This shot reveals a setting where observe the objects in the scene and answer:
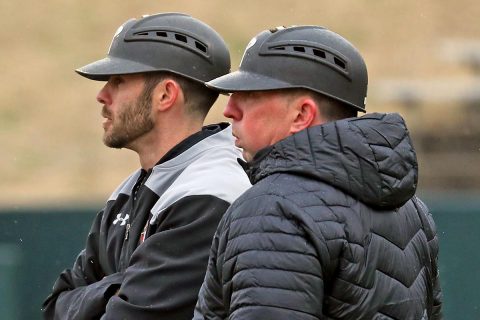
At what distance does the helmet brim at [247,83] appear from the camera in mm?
3357

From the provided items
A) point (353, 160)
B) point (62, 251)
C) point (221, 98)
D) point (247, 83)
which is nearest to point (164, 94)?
point (247, 83)

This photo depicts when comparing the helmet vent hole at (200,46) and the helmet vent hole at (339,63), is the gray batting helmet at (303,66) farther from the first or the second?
the helmet vent hole at (200,46)

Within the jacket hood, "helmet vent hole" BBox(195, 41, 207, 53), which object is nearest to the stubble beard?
"helmet vent hole" BBox(195, 41, 207, 53)

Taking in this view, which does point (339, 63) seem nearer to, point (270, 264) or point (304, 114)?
point (304, 114)

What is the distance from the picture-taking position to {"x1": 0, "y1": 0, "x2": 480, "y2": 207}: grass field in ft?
62.5

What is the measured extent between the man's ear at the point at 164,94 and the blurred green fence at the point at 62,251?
408cm

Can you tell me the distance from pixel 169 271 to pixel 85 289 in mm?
447

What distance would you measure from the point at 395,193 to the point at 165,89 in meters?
1.40

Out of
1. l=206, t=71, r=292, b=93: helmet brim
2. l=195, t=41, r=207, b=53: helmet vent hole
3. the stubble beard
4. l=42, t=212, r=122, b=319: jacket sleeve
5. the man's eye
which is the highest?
l=195, t=41, r=207, b=53: helmet vent hole

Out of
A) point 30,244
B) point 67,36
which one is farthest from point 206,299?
point 67,36

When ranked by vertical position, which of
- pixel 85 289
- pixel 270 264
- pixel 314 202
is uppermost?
pixel 314 202

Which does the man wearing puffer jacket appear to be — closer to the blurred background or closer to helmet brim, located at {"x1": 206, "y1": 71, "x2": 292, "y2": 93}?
helmet brim, located at {"x1": 206, "y1": 71, "x2": 292, "y2": 93}

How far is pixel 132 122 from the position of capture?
4.33 meters

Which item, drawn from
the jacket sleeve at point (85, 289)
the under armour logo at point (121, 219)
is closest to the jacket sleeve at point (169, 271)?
the jacket sleeve at point (85, 289)
